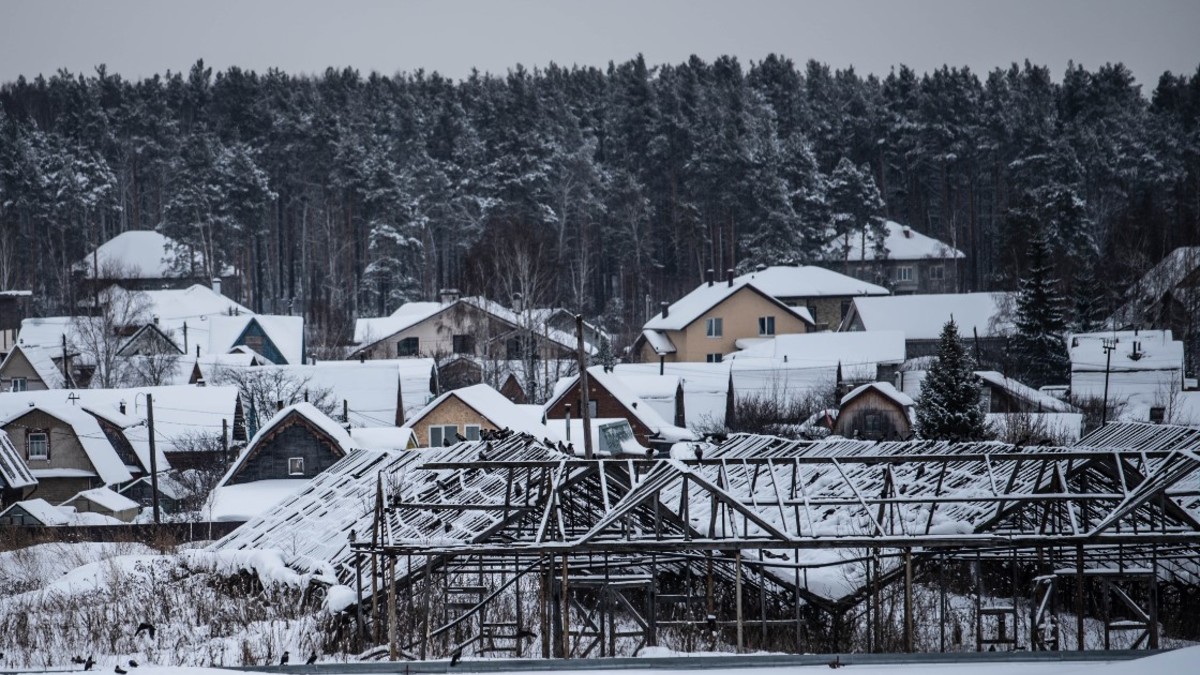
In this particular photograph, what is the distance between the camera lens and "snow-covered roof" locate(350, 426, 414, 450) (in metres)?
36.1

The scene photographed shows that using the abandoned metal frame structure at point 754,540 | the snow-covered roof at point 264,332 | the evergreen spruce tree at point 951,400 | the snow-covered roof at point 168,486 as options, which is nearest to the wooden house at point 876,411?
the evergreen spruce tree at point 951,400

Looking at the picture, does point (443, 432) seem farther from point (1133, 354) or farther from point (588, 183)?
point (588, 183)

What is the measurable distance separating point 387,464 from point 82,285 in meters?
54.9

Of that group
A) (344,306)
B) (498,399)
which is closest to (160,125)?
(344,306)

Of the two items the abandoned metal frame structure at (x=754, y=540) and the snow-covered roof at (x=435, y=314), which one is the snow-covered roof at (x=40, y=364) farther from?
the abandoned metal frame structure at (x=754, y=540)

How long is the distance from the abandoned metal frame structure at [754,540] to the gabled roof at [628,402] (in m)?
18.7

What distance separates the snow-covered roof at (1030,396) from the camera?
40.6 m

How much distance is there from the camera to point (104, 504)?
35125 millimetres

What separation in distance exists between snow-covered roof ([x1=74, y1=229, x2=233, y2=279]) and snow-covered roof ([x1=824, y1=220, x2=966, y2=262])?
40152 mm

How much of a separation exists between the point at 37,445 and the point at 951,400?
100 feet

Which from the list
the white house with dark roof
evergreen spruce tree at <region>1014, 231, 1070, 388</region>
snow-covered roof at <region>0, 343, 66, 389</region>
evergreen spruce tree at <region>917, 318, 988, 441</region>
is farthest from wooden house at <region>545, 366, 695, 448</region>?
the white house with dark roof

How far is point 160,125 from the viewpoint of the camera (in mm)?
83625

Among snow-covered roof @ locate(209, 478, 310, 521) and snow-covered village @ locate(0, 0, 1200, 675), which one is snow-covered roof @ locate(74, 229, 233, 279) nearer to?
snow-covered village @ locate(0, 0, 1200, 675)

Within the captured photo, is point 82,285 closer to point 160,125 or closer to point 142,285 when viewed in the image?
point 142,285
